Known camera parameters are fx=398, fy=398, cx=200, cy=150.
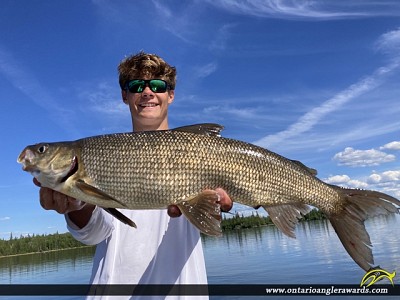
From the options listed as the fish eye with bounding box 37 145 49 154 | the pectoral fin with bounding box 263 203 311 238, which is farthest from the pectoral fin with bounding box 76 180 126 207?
the pectoral fin with bounding box 263 203 311 238

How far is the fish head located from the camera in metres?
4.58

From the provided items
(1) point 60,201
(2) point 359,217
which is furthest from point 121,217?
(2) point 359,217

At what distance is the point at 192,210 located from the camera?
450cm

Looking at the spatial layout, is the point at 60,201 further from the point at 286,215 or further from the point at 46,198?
the point at 286,215

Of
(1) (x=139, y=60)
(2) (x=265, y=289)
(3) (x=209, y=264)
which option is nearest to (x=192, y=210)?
(1) (x=139, y=60)

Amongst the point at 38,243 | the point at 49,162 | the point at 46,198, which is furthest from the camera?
the point at 38,243

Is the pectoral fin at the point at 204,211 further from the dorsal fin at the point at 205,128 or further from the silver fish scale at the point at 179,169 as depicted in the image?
the dorsal fin at the point at 205,128

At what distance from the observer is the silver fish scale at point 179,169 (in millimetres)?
4602

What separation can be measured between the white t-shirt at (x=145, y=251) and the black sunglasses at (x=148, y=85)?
6.23 ft

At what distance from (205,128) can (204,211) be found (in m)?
1.07

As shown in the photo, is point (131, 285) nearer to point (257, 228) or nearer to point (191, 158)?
point (191, 158)

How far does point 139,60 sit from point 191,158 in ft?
7.31

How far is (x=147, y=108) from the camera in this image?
18.6 ft

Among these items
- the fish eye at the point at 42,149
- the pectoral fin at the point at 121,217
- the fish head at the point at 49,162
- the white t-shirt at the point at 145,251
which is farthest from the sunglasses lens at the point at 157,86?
the pectoral fin at the point at 121,217
